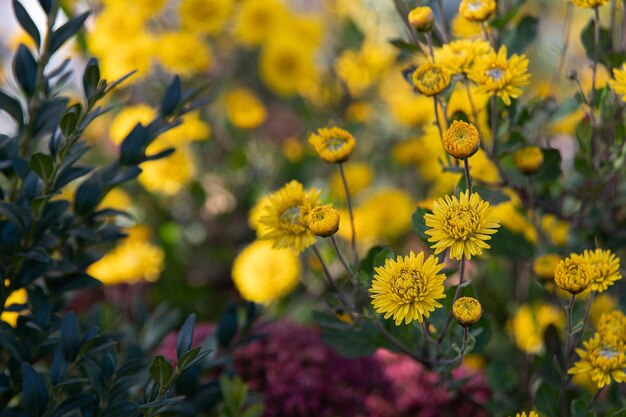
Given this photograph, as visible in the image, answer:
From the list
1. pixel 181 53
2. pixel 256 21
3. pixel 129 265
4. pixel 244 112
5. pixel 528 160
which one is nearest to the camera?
pixel 528 160

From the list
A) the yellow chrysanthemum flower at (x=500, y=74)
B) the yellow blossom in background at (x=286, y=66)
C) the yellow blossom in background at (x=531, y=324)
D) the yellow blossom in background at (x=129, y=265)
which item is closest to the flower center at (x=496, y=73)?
the yellow chrysanthemum flower at (x=500, y=74)

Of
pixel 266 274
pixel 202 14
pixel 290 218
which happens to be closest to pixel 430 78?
pixel 290 218

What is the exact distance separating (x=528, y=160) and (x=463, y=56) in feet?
0.62

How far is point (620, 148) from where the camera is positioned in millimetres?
914

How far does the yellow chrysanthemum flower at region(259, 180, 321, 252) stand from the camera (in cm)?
79

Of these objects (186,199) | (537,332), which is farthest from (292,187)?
(186,199)

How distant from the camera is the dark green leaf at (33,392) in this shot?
692mm

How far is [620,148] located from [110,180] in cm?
68

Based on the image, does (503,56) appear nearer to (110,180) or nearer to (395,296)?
(395,296)

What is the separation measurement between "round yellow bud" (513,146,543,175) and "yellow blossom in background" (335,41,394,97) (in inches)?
38.3

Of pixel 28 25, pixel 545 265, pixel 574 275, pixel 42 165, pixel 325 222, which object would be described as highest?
pixel 28 25

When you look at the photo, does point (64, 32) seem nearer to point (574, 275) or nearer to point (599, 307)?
point (574, 275)

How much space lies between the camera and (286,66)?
6.56 feet

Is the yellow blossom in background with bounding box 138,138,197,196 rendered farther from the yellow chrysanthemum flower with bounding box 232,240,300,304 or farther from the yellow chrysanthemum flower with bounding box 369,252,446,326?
the yellow chrysanthemum flower with bounding box 369,252,446,326
